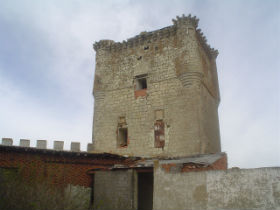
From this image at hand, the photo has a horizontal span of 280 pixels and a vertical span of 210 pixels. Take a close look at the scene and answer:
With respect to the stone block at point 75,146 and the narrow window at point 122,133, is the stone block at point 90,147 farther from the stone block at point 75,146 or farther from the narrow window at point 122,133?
the stone block at point 75,146

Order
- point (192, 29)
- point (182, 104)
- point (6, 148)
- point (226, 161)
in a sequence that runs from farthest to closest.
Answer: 1. point (192, 29)
2. point (182, 104)
3. point (226, 161)
4. point (6, 148)

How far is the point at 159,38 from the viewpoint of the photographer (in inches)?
686

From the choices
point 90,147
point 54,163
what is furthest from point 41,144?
point 90,147

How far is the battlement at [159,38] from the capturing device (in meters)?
16.6

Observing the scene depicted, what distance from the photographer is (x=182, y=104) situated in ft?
50.5

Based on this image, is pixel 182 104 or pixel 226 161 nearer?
pixel 226 161

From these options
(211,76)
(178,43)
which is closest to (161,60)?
(178,43)

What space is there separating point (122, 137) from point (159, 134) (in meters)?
2.62

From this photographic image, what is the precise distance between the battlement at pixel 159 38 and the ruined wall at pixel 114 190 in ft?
28.6

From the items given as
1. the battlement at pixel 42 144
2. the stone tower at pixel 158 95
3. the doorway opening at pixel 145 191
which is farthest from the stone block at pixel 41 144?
the doorway opening at pixel 145 191

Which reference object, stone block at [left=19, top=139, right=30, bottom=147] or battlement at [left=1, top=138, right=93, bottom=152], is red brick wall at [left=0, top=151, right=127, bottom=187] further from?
stone block at [left=19, top=139, right=30, bottom=147]

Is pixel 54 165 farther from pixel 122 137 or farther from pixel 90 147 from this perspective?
pixel 122 137

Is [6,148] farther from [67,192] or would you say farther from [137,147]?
[137,147]

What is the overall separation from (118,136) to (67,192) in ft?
17.4
